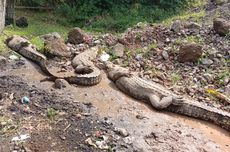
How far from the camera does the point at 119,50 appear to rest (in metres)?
10.2

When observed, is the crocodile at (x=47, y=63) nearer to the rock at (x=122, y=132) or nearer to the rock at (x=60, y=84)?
the rock at (x=60, y=84)

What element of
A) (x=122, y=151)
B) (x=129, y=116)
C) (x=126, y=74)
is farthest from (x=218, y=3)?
(x=122, y=151)

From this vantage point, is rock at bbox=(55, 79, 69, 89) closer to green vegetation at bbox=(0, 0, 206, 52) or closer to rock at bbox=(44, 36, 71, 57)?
rock at bbox=(44, 36, 71, 57)

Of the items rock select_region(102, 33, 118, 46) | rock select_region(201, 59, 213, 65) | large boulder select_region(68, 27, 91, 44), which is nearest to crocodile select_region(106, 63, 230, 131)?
rock select_region(201, 59, 213, 65)

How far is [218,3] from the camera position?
14609 mm

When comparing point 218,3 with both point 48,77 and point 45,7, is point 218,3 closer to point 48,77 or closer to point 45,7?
point 45,7

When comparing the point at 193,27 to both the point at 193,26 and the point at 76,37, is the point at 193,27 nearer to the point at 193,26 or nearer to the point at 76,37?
the point at 193,26

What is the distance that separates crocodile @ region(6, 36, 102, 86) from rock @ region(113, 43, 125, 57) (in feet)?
1.63

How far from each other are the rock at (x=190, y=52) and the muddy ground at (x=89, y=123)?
2.00 m

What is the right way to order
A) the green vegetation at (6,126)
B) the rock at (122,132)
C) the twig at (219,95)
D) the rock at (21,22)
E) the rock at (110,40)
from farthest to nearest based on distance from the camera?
the rock at (21,22), the rock at (110,40), the twig at (219,95), the rock at (122,132), the green vegetation at (6,126)

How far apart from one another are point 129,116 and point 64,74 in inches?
88.0

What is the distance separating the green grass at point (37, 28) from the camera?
10930 millimetres

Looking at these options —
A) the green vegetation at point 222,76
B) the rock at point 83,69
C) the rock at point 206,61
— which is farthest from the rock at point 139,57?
the green vegetation at point 222,76

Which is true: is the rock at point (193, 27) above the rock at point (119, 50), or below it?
above
